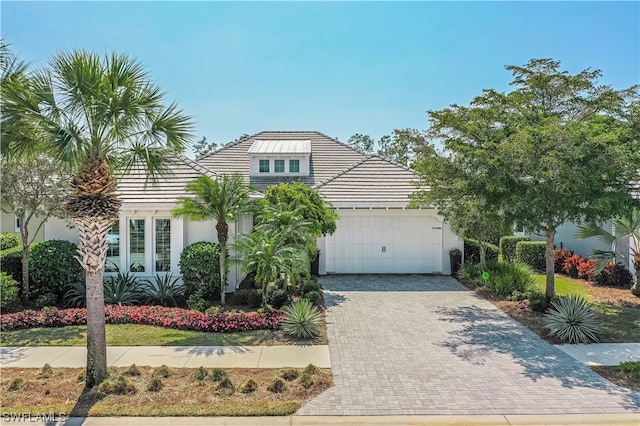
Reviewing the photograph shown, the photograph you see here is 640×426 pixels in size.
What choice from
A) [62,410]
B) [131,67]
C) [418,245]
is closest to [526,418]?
[62,410]

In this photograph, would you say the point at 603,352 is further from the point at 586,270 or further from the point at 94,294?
the point at 94,294

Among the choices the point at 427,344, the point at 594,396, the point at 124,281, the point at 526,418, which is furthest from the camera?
the point at 124,281

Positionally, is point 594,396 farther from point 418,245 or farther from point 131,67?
point 418,245

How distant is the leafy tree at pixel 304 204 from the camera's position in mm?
12992

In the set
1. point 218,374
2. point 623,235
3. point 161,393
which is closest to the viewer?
point 161,393

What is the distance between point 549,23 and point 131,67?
10.7m

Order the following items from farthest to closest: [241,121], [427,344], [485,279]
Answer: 1. [241,121]
2. [485,279]
3. [427,344]

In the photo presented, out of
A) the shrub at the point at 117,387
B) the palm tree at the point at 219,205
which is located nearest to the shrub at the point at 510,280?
the palm tree at the point at 219,205

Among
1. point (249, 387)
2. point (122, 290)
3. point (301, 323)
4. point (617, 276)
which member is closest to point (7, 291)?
point (122, 290)

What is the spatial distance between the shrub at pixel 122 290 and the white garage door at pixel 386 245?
7.69 meters

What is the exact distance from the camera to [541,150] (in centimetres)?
935

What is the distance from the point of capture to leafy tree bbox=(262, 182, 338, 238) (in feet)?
42.6

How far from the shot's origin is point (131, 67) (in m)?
7.18

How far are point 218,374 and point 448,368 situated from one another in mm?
4098
